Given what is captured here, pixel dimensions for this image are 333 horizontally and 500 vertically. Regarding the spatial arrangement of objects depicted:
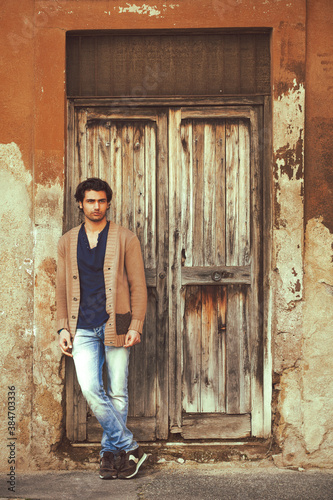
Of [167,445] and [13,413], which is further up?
[13,413]

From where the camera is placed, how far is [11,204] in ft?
14.3

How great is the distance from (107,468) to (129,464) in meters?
0.16

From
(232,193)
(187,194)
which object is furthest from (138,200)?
(232,193)

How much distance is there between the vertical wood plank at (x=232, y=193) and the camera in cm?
453

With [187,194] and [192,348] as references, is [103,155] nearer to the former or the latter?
[187,194]

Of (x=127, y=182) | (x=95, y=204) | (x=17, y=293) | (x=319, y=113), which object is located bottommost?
(x=17, y=293)

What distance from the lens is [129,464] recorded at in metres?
4.01

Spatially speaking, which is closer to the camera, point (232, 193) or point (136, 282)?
point (136, 282)

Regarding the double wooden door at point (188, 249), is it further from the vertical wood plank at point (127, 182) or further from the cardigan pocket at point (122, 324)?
the cardigan pocket at point (122, 324)

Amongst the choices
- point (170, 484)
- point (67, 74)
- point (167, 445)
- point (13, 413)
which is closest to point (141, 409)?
point (167, 445)

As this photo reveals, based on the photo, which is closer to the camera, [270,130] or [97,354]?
[97,354]

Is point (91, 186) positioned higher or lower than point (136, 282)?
higher

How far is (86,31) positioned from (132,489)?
133 inches

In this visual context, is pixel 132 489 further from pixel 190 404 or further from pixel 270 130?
pixel 270 130
